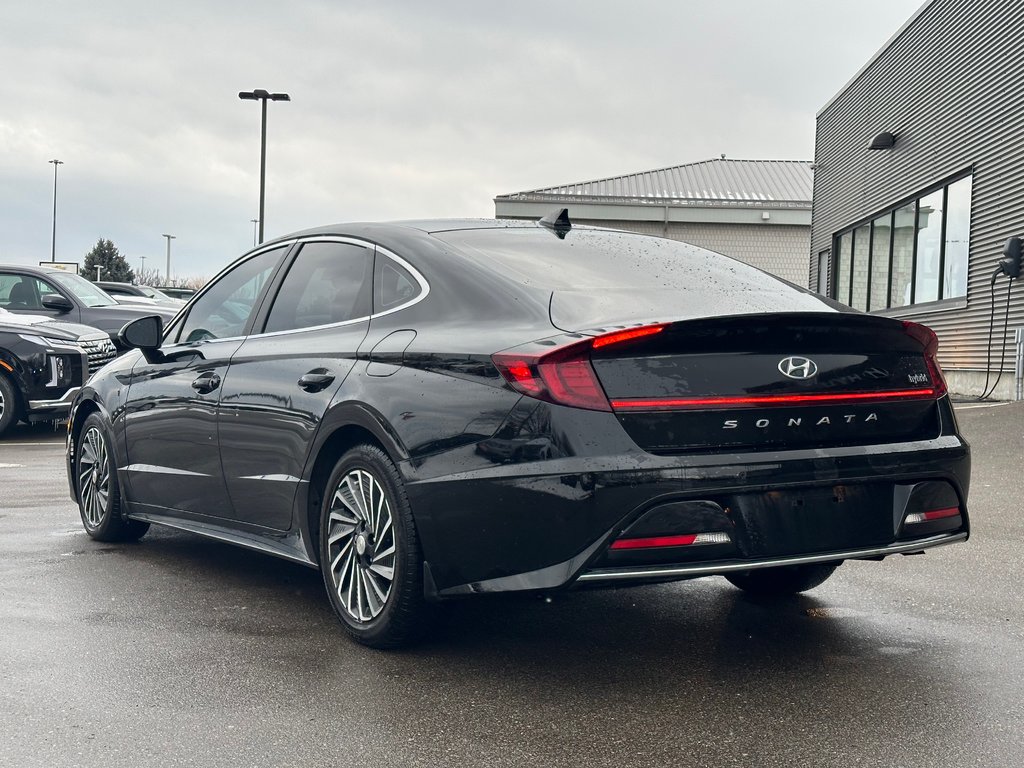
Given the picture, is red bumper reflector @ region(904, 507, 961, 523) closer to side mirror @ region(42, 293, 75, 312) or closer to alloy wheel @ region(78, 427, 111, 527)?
alloy wheel @ region(78, 427, 111, 527)

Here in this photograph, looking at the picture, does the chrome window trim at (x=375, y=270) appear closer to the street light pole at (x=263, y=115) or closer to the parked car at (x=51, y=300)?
the parked car at (x=51, y=300)

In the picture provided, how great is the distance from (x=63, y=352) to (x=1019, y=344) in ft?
36.9

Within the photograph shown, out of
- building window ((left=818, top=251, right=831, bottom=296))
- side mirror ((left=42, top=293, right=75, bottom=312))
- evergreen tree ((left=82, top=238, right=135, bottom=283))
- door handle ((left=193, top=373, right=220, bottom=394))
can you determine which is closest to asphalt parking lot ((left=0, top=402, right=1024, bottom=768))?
door handle ((left=193, top=373, right=220, bottom=394))

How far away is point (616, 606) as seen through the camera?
4.92 metres

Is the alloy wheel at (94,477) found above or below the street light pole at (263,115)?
below

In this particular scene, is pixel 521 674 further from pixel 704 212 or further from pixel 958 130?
pixel 704 212

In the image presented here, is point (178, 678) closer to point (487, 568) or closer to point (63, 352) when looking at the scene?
point (487, 568)

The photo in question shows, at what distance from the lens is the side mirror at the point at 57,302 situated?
1429cm

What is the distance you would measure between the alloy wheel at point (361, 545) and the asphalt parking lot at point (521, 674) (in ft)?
0.61

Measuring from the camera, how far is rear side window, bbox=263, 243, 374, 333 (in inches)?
183

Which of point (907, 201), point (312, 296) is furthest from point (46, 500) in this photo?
point (907, 201)

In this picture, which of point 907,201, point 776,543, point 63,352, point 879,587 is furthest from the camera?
point 907,201

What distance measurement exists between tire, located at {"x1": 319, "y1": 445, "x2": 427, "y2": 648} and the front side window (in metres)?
1.30

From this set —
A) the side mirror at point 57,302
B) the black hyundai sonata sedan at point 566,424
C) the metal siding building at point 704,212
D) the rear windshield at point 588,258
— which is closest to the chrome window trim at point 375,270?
the black hyundai sonata sedan at point 566,424
